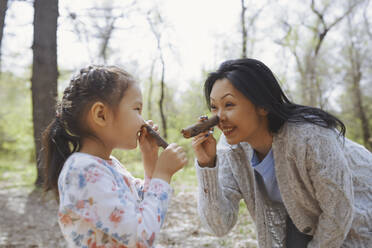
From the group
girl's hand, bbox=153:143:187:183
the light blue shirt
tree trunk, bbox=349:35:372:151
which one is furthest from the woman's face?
tree trunk, bbox=349:35:372:151

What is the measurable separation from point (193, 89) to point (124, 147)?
10959mm

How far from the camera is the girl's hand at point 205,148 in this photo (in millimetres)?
1964

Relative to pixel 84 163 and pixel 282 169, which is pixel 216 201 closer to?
pixel 282 169

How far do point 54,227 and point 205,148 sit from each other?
Answer: 313cm

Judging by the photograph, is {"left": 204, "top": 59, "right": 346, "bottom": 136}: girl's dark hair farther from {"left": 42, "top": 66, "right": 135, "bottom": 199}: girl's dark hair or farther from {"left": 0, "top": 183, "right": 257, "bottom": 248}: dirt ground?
{"left": 0, "top": 183, "right": 257, "bottom": 248}: dirt ground

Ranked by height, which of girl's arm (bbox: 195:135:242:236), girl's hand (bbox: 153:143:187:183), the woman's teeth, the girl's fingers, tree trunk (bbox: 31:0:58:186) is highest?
tree trunk (bbox: 31:0:58:186)

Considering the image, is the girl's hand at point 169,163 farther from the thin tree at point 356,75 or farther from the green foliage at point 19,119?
the thin tree at point 356,75

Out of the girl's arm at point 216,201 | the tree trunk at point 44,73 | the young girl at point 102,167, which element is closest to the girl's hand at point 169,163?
the young girl at point 102,167

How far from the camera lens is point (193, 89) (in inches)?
486

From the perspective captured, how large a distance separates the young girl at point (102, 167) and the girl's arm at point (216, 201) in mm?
463

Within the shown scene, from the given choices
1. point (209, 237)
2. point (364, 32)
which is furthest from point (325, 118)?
point (364, 32)

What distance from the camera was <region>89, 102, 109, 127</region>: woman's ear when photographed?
1394 millimetres

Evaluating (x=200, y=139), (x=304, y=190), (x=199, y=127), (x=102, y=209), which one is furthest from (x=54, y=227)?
(x=304, y=190)

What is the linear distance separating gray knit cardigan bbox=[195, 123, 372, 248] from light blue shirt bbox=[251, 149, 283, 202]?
0.05 m
